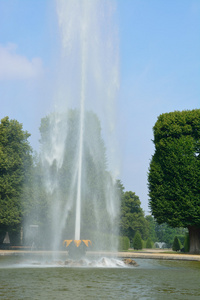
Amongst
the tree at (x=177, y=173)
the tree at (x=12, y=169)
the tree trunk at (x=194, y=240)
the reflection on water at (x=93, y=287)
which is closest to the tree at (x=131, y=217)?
the tree at (x=12, y=169)

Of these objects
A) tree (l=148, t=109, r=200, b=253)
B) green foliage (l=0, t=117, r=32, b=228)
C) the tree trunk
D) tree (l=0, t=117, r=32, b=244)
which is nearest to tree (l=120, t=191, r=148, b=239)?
tree (l=0, t=117, r=32, b=244)

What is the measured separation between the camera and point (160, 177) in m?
45.2

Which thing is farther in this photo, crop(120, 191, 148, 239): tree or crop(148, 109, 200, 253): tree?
crop(120, 191, 148, 239): tree

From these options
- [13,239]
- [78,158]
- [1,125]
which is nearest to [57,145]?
[78,158]

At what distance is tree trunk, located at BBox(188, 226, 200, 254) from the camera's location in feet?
149

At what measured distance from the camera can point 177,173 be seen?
43750 mm

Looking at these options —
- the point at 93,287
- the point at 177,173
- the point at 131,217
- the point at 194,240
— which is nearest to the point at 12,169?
the point at 177,173

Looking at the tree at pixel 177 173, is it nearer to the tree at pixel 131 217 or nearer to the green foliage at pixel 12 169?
the green foliage at pixel 12 169

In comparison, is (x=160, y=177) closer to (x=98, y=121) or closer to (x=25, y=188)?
(x=98, y=121)

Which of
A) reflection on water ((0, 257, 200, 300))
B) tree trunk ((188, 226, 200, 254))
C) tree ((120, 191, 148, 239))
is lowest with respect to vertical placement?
reflection on water ((0, 257, 200, 300))

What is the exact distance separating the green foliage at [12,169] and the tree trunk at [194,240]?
775 inches

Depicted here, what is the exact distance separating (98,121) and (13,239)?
79.0ft

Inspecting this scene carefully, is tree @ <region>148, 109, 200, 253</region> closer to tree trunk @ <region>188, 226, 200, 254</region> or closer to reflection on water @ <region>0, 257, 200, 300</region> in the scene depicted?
tree trunk @ <region>188, 226, 200, 254</region>

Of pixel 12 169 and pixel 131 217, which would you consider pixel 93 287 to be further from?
pixel 131 217
